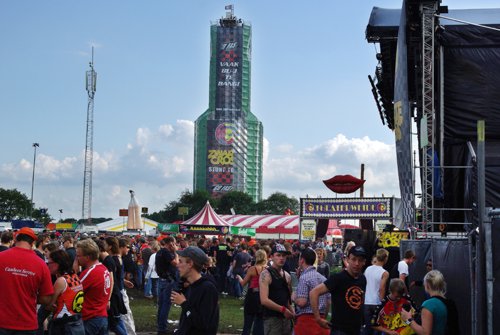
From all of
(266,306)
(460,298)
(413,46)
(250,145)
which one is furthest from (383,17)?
(250,145)

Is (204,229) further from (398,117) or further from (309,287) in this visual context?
(309,287)

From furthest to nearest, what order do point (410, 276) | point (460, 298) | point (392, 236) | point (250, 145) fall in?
point (250, 145)
point (392, 236)
point (410, 276)
point (460, 298)

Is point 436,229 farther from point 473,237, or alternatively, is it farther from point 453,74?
point 473,237

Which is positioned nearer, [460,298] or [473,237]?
[473,237]

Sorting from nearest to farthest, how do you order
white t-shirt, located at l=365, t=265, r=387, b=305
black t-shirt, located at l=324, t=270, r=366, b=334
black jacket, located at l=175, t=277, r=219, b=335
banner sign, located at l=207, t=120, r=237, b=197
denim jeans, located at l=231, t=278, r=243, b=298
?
black jacket, located at l=175, t=277, r=219, b=335 → black t-shirt, located at l=324, t=270, r=366, b=334 → white t-shirt, located at l=365, t=265, r=387, b=305 → denim jeans, located at l=231, t=278, r=243, b=298 → banner sign, located at l=207, t=120, r=237, b=197

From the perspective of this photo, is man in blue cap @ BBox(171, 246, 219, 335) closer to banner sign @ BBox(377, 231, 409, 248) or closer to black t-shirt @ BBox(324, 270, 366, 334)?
black t-shirt @ BBox(324, 270, 366, 334)

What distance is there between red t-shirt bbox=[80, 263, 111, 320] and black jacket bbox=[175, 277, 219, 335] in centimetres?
257

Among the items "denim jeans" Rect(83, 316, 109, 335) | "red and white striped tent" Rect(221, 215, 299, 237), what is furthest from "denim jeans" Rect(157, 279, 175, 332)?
"red and white striped tent" Rect(221, 215, 299, 237)

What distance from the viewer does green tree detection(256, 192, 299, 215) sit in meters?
145

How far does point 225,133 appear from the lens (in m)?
140

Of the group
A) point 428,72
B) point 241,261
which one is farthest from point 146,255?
point 428,72

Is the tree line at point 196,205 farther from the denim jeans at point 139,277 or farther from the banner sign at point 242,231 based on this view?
the denim jeans at point 139,277

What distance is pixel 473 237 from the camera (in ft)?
27.3

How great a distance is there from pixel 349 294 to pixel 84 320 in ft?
9.64
